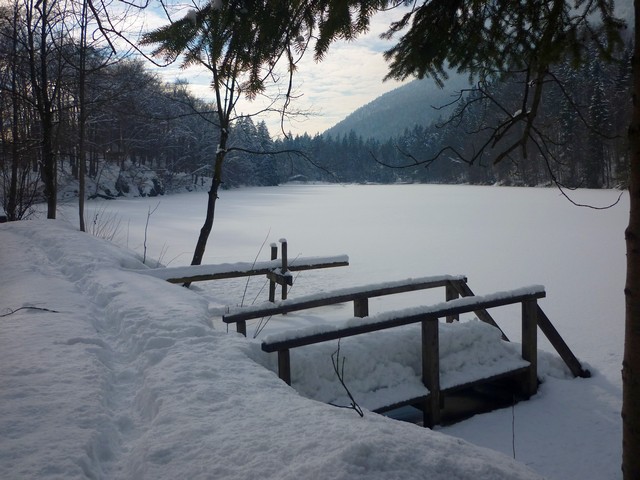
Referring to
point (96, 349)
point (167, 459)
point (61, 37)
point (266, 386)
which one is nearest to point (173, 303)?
point (96, 349)

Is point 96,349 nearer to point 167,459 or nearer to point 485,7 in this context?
point 167,459

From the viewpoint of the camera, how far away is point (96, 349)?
13.5ft

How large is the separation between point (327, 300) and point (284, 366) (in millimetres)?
1587

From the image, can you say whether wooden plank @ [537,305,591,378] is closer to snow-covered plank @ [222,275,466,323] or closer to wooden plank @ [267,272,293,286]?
snow-covered plank @ [222,275,466,323]

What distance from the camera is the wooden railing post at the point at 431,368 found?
16.4ft

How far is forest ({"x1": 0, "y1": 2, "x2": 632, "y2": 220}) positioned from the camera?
540 inches

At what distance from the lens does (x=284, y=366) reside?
13.7 feet

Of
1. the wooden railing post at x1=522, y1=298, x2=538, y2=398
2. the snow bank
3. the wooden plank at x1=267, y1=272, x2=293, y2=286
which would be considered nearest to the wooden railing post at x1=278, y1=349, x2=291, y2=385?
the snow bank

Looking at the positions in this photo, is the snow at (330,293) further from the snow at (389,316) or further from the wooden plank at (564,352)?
the wooden plank at (564,352)

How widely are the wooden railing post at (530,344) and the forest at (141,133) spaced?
9.65 ft

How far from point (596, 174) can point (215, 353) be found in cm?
5273

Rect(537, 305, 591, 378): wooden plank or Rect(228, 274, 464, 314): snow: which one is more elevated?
Rect(228, 274, 464, 314): snow

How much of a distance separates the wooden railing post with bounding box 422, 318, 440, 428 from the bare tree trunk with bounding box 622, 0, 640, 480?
2437mm

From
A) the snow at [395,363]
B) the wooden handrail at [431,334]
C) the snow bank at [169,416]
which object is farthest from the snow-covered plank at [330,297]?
the wooden handrail at [431,334]
